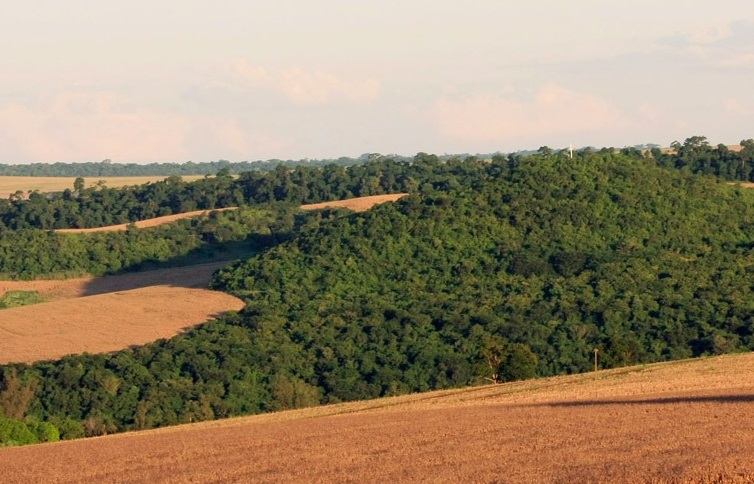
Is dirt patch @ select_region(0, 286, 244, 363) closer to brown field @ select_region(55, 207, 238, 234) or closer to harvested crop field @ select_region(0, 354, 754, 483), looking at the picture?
brown field @ select_region(55, 207, 238, 234)

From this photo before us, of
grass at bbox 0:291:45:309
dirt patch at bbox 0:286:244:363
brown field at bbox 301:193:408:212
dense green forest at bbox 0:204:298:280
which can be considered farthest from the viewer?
brown field at bbox 301:193:408:212

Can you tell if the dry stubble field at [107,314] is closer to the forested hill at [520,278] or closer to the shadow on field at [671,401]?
the forested hill at [520,278]

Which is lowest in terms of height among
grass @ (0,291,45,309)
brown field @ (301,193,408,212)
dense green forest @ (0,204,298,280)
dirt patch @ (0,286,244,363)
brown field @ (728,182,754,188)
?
grass @ (0,291,45,309)

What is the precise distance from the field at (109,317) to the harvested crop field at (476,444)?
119 feet

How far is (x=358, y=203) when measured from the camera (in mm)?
121375

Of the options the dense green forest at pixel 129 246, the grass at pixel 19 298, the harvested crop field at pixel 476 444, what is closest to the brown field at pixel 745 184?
the dense green forest at pixel 129 246

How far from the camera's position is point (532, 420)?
30.5m

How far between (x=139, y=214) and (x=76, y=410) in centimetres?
7365

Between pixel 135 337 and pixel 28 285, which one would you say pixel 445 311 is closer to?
pixel 135 337

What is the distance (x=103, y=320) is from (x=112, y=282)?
71.5ft

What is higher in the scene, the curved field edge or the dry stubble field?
the curved field edge

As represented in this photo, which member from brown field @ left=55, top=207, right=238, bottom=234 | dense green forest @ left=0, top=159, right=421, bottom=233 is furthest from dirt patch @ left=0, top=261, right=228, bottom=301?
dense green forest @ left=0, top=159, right=421, bottom=233

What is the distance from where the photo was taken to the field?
7381 cm

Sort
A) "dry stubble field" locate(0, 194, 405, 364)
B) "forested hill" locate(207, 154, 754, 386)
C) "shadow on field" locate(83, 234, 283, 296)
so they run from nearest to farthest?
"forested hill" locate(207, 154, 754, 386), "dry stubble field" locate(0, 194, 405, 364), "shadow on field" locate(83, 234, 283, 296)
